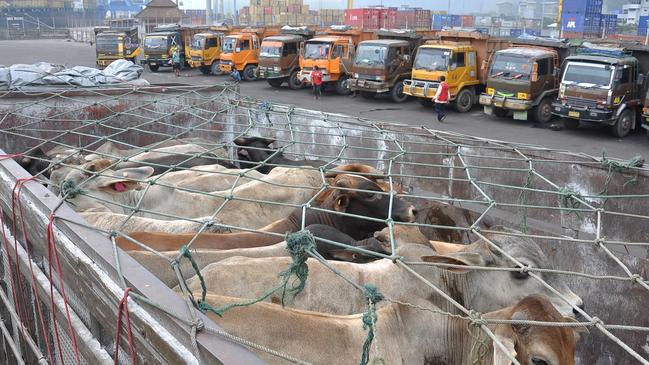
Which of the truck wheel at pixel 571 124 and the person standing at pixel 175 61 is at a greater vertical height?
the person standing at pixel 175 61

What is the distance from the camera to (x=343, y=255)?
16.3 feet

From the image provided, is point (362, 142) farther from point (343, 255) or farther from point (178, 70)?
point (178, 70)

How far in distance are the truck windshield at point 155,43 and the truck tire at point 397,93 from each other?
1619 cm

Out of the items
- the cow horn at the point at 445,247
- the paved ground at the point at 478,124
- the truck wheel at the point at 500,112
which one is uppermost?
the cow horn at the point at 445,247

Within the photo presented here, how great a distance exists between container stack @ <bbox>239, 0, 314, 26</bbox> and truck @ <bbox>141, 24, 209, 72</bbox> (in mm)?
17356

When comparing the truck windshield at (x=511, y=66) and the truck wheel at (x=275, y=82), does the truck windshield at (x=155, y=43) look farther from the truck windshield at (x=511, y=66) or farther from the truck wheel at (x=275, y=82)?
the truck windshield at (x=511, y=66)

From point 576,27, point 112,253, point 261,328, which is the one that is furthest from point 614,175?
point 576,27

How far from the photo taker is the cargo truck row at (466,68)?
18859 millimetres

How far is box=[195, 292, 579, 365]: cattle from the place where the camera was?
3.23 meters

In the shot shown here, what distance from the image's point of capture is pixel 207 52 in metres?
34.5

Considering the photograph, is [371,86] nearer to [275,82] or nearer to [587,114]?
[275,82]

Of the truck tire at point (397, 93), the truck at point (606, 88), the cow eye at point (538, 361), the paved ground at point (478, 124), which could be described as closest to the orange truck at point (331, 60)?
the paved ground at point (478, 124)

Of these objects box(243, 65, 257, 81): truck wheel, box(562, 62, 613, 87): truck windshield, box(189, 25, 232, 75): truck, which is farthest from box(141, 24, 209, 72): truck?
box(562, 62, 613, 87): truck windshield

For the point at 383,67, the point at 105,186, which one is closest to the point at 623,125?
the point at 383,67
